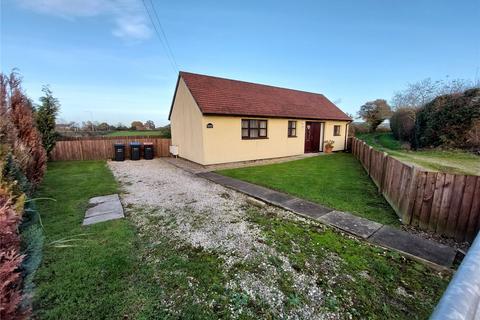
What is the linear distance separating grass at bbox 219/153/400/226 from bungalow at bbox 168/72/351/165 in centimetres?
221

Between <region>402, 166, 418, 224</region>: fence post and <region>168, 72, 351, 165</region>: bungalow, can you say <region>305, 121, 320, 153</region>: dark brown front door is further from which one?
<region>402, 166, 418, 224</region>: fence post

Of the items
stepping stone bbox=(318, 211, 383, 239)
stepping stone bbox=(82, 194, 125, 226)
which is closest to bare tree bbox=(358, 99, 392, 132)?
stepping stone bbox=(318, 211, 383, 239)

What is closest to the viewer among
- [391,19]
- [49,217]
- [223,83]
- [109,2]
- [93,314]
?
[93,314]

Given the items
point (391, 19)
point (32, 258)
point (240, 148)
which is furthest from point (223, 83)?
point (32, 258)

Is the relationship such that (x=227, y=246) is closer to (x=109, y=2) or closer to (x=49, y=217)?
(x=49, y=217)

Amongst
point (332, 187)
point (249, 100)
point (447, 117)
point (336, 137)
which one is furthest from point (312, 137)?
point (332, 187)

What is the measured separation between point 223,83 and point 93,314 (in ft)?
41.5

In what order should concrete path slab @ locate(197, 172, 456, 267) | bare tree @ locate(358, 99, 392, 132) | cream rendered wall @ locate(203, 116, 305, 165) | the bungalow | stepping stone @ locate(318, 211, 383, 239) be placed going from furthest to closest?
bare tree @ locate(358, 99, 392, 132)
the bungalow
cream rendered wall @ locate(203, 116, 305, 165)
stepping stone @ locate(318, 211, 383, 239)
concrete path slab @ locate(197, 172, 456, 267)

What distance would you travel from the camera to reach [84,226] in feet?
13.7

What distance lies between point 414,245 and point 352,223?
101 centimetres

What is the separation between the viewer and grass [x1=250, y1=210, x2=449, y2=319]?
7.72 ft

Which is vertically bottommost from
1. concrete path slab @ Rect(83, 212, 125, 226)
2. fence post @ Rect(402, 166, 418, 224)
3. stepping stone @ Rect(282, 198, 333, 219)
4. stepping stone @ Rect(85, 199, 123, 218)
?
concrete path slab @ Rect(83, 212, 125, 226)

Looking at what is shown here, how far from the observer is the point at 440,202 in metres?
3.90

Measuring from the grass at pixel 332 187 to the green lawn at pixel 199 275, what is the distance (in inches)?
62.0
